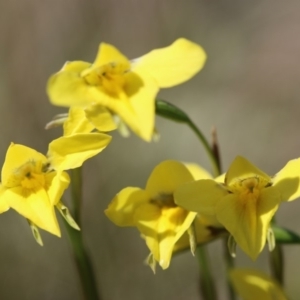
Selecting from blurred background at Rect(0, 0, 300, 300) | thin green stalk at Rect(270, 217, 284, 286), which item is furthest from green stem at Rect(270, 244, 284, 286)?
blurred background at Rect(0, 0, 300, 300)

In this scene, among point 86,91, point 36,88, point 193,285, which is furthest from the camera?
point 36,88

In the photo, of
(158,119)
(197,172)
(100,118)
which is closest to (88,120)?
(100,118)

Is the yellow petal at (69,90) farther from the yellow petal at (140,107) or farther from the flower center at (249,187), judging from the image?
the flower center at (249,187)

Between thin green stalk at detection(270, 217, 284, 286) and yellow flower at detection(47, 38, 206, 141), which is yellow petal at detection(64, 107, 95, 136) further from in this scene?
thin green stalk at detection(270, 217, 284, 286)

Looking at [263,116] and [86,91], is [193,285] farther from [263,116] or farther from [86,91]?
[86,91]

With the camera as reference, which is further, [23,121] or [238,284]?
[23,121]

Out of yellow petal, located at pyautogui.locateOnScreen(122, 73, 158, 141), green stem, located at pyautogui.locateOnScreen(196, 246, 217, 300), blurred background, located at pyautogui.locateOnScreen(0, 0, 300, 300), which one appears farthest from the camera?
blurred background, located at pyautogui.locateOnScreen(0, 0, 300, 300)

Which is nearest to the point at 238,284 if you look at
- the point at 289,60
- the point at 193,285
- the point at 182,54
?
the point at 182,54

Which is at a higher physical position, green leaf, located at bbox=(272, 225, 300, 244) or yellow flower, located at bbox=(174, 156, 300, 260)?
yellow flower, located at bbox=(174, 156, 300, 260)
